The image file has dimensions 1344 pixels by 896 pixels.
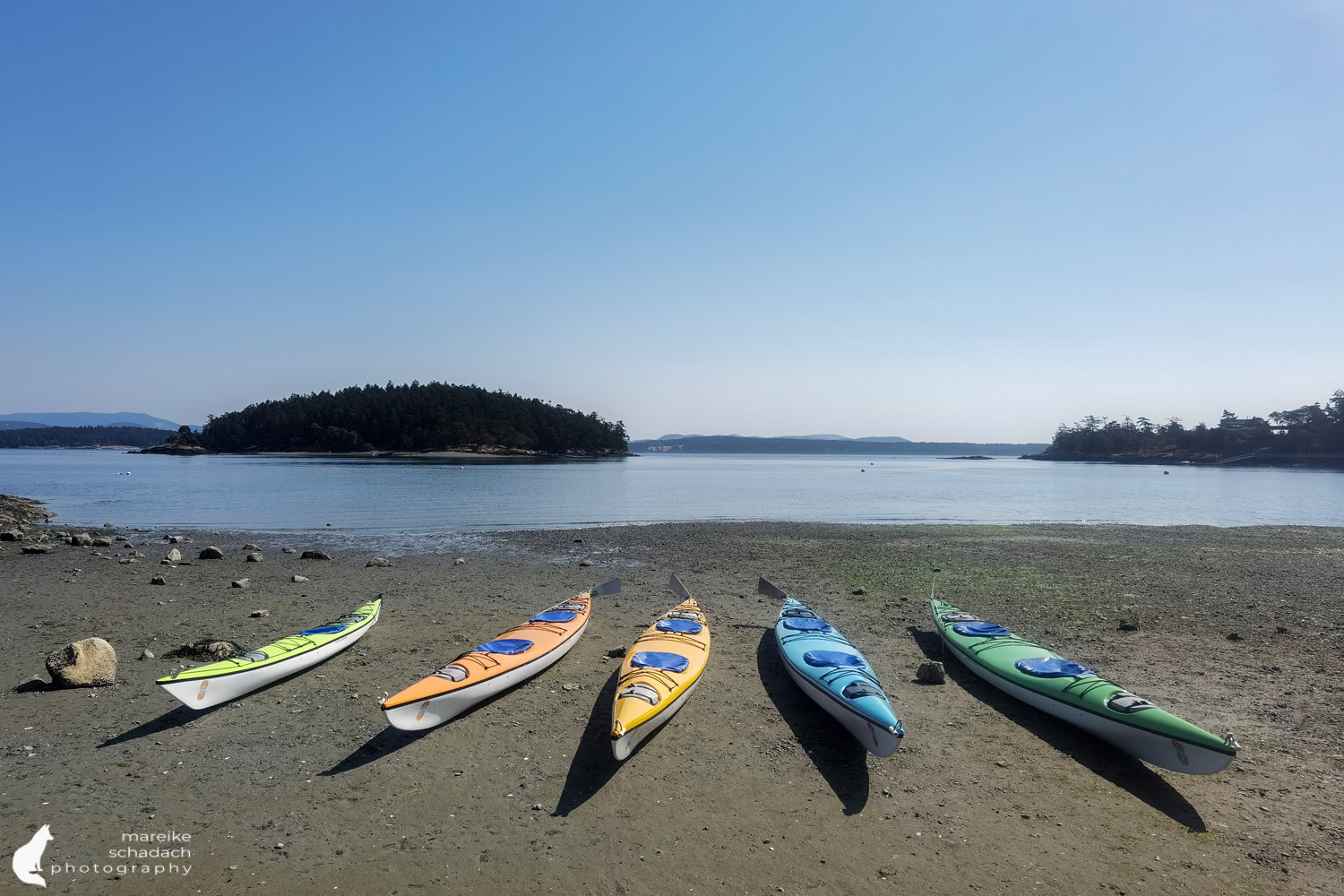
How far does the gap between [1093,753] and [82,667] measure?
12.4 metres

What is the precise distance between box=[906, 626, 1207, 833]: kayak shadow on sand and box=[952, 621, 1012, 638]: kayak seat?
0.65 m

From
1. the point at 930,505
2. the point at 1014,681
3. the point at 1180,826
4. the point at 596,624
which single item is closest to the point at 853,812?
the point at 1180,826

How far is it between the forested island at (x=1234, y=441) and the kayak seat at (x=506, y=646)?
155425 millimetres

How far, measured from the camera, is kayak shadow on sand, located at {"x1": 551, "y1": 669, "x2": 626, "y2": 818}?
21.2ft

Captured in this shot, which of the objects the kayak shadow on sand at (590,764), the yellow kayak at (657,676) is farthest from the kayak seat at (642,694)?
the kayak shadow on sand at (590,764)

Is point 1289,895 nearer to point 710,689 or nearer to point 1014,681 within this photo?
point 1014,681

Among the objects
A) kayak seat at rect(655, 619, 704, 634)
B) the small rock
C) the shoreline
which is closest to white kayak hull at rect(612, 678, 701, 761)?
the shoreline

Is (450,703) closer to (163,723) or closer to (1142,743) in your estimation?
(163,723)

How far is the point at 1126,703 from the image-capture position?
7.26 m

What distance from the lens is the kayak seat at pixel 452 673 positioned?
7992mm

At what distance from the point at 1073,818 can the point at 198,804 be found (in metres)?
8.08

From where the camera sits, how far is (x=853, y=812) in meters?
6.28

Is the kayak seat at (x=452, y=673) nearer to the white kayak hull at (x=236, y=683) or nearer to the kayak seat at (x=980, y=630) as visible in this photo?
the white kayak hull at (x=236, y=683)

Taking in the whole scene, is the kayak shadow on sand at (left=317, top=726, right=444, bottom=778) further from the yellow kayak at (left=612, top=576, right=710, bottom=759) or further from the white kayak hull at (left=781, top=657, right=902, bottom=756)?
the white kayak hull at (left=781, top=657, right=902, bottom=756)
